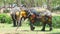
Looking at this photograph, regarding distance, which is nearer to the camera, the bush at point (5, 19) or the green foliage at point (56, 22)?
the green foliage at point (56, 22)

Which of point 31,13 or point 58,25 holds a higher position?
point 31,13

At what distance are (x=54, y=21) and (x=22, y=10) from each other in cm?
315

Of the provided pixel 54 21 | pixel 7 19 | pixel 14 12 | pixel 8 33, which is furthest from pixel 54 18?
pixel 8 33

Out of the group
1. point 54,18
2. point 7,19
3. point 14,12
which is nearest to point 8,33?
point 14,12

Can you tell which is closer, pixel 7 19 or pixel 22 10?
pixel 22 10

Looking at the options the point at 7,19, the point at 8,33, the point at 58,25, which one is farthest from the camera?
the point at 7,19

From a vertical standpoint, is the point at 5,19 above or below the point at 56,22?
below

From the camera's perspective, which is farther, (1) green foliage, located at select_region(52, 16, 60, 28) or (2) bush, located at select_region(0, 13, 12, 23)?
(2) bush, located at select_region(0, 13, 12, 23)

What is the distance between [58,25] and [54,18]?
3.63 feet

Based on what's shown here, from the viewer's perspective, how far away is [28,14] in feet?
48.3

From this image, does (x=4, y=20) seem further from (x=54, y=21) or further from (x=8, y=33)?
(x=8, y=33)

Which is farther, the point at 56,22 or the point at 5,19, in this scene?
the point at 5,19

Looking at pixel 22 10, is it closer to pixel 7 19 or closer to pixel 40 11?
pixel 40 11

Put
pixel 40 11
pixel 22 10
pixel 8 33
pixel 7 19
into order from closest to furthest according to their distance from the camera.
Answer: pixel 8 33, pixel 40 11, pixel 22 10, pixel 7 19
